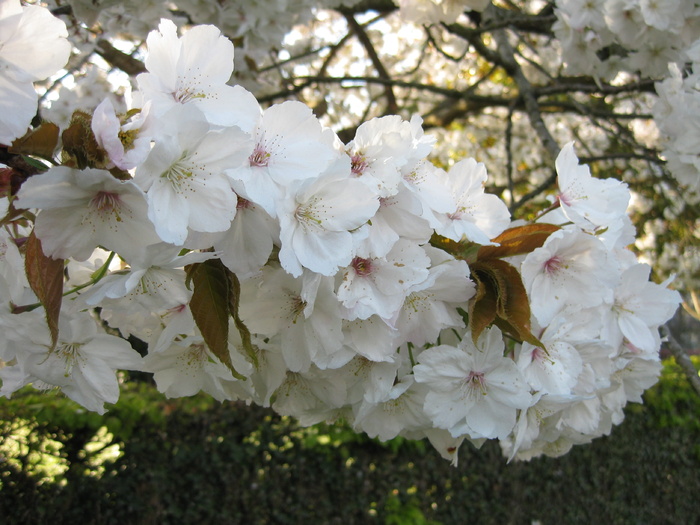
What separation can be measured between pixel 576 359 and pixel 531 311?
14cm

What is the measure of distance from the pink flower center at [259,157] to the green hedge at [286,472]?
200 centimetres

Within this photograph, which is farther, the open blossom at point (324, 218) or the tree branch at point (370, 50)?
the tree branch at point (370, 50)

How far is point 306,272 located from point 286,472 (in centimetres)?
370

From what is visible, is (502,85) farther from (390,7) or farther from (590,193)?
(590,193)

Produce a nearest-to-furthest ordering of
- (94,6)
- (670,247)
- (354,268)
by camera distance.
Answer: (354,268) < (94,6) < (670,247)

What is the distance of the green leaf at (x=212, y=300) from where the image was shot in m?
0.85

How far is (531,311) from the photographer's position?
1.06 metres

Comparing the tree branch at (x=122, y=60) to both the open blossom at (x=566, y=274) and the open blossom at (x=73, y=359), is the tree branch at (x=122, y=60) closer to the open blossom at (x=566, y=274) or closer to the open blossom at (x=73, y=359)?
the open blossom at (x=73, y=359)

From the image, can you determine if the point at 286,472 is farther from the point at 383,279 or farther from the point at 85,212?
the point at 85,212

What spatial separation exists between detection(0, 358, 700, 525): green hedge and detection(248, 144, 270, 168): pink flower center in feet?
6.57

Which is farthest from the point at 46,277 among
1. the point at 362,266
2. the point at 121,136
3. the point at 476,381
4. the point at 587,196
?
the point at 587,196

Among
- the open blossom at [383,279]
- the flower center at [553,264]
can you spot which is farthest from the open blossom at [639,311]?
the open blossom at [383,279]

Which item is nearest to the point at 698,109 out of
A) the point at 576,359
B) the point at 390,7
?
the point at 576,359

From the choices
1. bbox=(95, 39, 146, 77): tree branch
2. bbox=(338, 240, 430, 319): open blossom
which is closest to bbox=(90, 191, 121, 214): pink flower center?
bbox=(338, 240, 430, 319): open blossom
